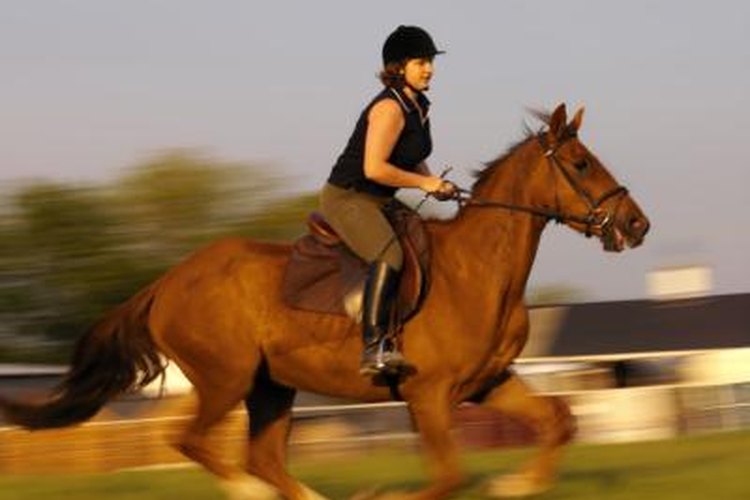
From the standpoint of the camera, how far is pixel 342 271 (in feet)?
31.7

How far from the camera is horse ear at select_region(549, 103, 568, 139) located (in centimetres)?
952

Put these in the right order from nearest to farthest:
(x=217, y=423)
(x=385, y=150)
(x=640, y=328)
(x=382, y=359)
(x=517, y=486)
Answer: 1. (x=382, y=359)
2. (x=385, y=150)
3. (x=517, y=486)
4. (x=217, y=423)
5. (x=640, y=328)

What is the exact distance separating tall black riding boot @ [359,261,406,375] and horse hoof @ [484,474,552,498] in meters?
1.00

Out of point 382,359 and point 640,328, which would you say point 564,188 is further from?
point 640,328

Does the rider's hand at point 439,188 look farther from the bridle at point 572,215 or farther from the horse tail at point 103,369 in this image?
the horse tail at point 103,369

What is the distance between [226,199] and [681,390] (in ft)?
101

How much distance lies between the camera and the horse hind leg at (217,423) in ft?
31.8

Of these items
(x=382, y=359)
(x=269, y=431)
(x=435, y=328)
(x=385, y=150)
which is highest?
(x=385, y=150)

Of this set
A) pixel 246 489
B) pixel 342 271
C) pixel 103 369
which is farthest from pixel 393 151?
pixel 103 369

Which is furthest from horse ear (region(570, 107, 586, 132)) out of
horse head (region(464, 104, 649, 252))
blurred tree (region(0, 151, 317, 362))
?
blurred tree (region(0, 151, 317, 362))

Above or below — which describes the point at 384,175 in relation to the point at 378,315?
above

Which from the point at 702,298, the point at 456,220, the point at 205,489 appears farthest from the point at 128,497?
the point at 702,298

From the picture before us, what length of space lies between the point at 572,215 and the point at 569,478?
2392mm

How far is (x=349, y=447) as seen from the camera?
67.4 ft
